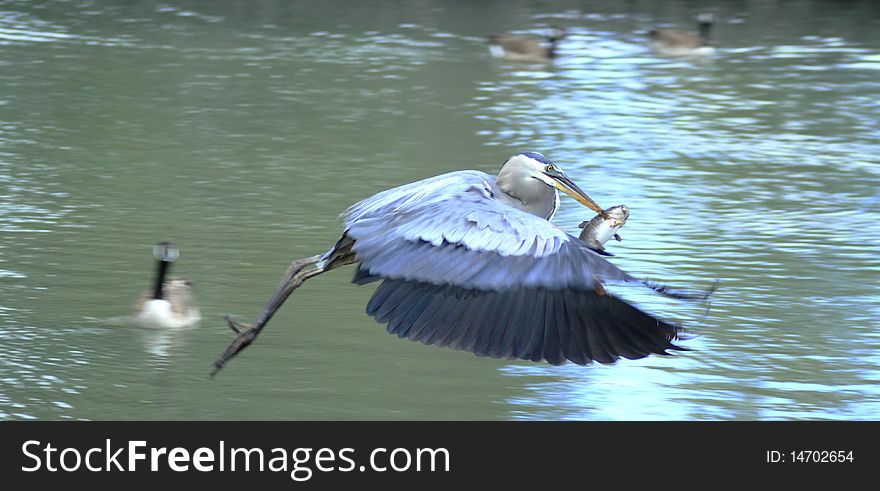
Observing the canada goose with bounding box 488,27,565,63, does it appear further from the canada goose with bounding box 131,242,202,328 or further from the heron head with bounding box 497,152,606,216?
the heron head with bounding box 497,152,606,216

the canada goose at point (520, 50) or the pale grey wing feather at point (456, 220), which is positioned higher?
the canada goose at point (520, 50)

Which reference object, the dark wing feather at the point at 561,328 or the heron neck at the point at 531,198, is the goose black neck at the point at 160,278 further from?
the dark wing feather at the point at 561,328

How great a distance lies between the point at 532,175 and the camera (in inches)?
220

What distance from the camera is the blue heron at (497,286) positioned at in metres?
4.76

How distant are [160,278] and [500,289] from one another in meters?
2.94

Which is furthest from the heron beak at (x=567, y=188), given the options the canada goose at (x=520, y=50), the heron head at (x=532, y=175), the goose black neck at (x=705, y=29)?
the goose black neck at (x=705, y=29)

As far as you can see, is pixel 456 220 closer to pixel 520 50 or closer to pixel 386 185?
pixel 386 185

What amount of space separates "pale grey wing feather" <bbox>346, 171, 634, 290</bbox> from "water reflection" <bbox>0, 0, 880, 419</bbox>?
1.15 m

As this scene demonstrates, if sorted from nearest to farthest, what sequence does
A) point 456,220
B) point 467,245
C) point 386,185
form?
point 467,245
point 456,220
point 386,185

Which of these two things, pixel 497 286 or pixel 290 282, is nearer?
pixel 497 286

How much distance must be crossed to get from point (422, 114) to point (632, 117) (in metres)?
1.82

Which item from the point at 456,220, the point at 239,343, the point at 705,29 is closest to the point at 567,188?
the point at 456,220
